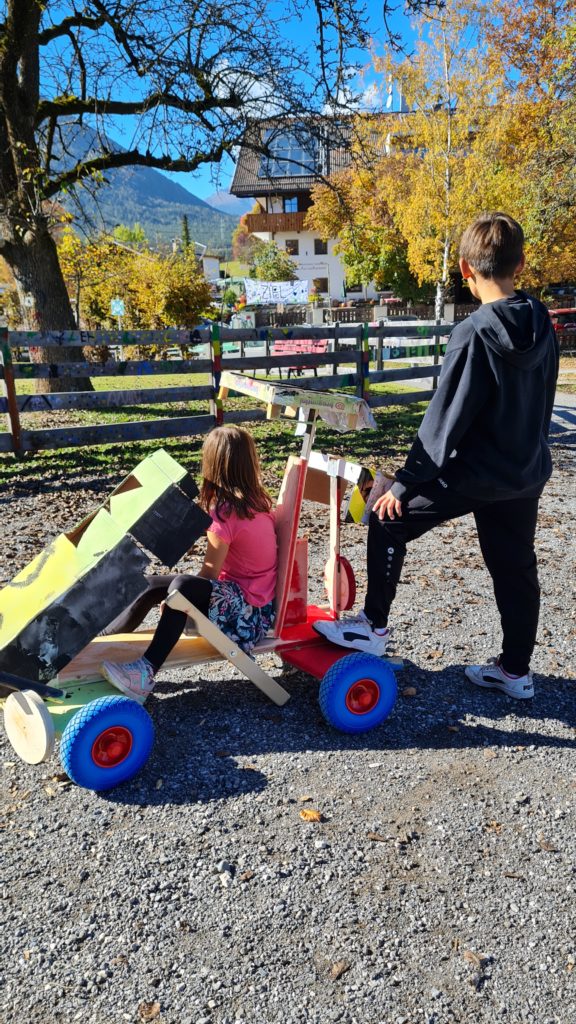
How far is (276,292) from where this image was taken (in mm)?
33844

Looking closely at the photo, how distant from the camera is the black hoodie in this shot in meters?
2.87

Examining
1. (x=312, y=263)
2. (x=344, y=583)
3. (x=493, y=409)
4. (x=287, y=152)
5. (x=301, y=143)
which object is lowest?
(x=344, y=583)

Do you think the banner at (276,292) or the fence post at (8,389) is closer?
the fence post at (8,389)

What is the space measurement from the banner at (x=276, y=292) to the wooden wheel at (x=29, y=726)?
3184cm

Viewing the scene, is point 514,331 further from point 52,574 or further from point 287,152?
point 287,152

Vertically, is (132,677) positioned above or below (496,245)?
below

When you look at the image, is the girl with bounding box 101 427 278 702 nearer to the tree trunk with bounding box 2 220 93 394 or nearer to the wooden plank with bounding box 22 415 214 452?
the wooden plank with bounding box 22 415 214 452

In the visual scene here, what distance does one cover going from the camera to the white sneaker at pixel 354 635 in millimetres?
3305

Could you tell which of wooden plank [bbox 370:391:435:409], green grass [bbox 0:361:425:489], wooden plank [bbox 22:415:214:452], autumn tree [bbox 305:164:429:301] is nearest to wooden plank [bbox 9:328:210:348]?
green grass [bbox 0:361:425:489]

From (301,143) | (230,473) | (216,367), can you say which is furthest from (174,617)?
(301,143)

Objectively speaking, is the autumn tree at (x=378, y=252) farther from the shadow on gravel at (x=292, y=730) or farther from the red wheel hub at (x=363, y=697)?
the red wheel hub at (x=363, y=697)

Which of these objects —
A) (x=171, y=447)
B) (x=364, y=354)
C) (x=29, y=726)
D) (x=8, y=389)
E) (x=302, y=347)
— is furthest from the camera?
(x=302, y=347)

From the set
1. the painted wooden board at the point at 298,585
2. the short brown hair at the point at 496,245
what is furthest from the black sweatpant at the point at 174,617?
the short brown hair at the point at 496,245

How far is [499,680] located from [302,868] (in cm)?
154
